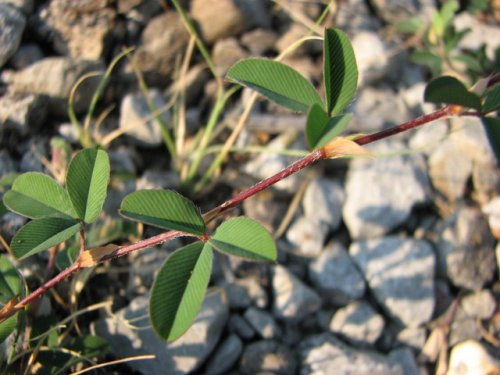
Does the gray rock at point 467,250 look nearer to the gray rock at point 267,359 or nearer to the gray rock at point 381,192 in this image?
the gray rock at point 381,192

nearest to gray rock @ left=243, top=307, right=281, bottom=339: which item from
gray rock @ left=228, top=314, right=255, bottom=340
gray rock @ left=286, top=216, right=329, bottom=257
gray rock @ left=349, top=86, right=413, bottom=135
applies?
gray rock @ left=228, top=314, right=255, bottom=340

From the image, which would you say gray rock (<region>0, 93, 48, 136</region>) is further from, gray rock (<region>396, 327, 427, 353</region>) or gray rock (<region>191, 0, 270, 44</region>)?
gray rock (<region>396, 327, 427, 353</region>)

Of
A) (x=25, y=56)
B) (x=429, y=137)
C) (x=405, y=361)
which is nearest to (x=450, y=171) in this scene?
(x=429, y=137)

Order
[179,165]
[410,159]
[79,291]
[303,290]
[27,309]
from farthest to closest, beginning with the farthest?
[410,159] → [179,165] → [303,290] → [79,291] → [27,309]

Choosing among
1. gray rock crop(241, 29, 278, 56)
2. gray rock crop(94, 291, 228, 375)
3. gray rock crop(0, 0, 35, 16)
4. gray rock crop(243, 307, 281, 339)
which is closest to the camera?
gray rock crop(94, 291, 228, 375)

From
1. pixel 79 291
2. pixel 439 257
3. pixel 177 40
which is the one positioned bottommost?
pixel 439 257

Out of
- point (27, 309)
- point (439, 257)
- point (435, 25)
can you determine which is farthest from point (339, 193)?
point (27, 309)

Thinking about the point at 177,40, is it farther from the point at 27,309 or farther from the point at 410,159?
the point at 27,309
